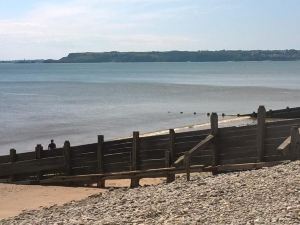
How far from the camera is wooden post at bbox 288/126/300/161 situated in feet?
49.7

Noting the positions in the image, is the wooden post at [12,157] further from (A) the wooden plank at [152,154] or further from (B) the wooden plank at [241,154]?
(B) the wooden plank at [241,154]

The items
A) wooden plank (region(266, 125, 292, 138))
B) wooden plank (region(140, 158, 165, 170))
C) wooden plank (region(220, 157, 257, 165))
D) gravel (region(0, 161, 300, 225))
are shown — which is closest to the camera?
gravel (region(0, 161, 300, 225))

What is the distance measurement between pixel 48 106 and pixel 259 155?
210ft

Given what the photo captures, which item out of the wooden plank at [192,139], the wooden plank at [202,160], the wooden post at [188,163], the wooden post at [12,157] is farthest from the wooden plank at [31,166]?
the wooden post at [188,163]

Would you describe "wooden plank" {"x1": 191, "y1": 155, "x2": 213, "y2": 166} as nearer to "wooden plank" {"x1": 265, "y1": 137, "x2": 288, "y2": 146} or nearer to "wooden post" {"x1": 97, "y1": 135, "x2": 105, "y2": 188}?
"wooden plank" {"x1": 265, "y1": 137, "x2": 288, "y2": 146}

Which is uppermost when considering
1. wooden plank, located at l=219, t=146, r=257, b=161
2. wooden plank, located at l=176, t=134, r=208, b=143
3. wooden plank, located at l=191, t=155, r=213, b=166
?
wooden plank, located at l=176, t=134, r=208, b=143

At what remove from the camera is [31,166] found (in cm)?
2070

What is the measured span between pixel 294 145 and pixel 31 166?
10.3m

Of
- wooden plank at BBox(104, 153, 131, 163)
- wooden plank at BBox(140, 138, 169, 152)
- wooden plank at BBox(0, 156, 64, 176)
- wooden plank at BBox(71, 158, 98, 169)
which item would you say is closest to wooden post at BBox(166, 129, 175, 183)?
wooden plank at BBox(140, 138, 169, 152)

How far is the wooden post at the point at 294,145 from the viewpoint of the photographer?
15.1 m

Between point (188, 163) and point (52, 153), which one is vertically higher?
point (188, 163)

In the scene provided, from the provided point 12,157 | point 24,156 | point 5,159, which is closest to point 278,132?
point 24,156

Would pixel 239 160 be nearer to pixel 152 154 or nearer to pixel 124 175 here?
pixel 152 154

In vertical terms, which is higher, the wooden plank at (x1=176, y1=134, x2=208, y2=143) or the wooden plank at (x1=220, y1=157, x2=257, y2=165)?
the wooden plank at (x1=176, y1=134, x2=208, y2=143)
